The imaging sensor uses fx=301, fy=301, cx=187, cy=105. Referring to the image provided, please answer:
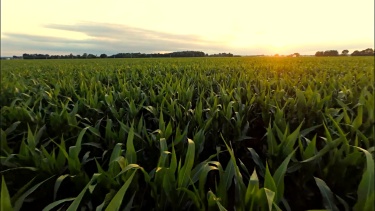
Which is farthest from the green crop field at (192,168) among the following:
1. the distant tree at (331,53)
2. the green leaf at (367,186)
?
the distant tree at (331,53)

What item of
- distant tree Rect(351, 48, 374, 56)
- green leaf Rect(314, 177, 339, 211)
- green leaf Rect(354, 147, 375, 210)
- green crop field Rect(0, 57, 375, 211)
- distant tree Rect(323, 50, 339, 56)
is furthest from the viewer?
distant tree Rect(323, 50, 339, 56)

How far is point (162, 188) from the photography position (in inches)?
63.5

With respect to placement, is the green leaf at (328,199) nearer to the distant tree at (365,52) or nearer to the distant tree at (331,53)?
the distant tree at (365,52)

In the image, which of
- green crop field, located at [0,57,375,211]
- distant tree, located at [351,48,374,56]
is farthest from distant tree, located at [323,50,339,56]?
green crop field, located at [0,57,375,211]

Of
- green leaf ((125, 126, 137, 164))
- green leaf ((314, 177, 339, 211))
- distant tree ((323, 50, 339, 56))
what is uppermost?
green leaf ((125, 126, 137, 164))

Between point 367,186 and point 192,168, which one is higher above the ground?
point 367,186

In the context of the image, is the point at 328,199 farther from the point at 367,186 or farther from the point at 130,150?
the point at 130,150

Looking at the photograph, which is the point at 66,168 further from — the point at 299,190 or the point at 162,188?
the point at 299,190

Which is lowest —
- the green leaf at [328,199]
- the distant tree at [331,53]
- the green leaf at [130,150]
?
the distant tree at [331,53]

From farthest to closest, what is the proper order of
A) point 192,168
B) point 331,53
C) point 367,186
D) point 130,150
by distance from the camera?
point 331,53, point 192,168, point 130,150, point 367,186

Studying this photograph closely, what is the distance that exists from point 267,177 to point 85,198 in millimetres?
1087

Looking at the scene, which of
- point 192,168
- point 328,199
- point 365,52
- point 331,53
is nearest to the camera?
point 328,199

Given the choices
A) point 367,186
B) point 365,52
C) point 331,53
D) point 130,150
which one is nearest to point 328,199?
point 367,186

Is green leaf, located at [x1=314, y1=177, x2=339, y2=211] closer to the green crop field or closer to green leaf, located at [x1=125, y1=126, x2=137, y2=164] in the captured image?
the green crop field
